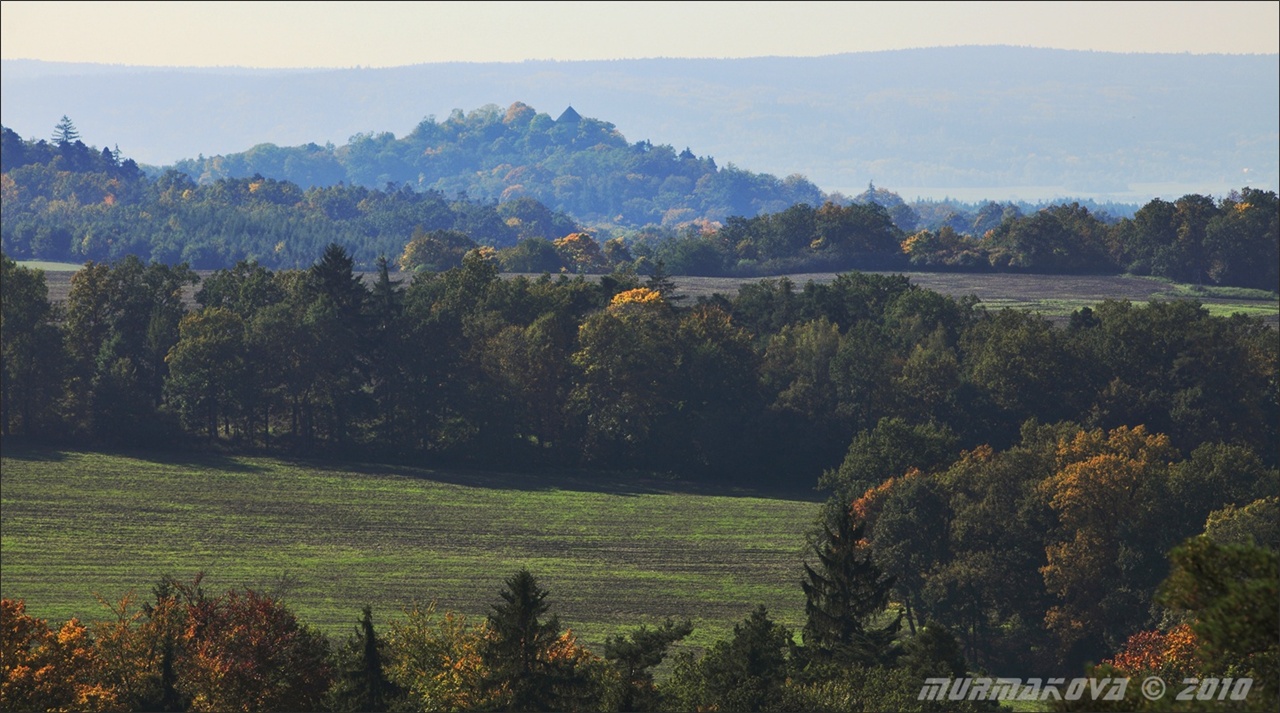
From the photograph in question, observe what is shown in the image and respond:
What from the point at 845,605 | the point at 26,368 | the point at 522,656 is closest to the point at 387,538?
the point at 26,368

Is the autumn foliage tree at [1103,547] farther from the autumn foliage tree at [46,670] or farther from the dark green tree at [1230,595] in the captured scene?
the dark green tree at [1230,595]

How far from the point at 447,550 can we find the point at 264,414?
28.0 m

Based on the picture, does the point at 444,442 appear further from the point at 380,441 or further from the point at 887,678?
the point at 887,678

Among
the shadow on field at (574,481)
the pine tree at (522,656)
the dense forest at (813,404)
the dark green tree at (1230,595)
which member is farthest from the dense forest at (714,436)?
the dark green tree at (1230,595)

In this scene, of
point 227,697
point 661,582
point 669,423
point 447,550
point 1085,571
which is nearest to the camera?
point 227,697

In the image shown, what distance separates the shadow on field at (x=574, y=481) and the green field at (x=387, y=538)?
255 mm

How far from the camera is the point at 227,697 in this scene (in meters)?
46.2

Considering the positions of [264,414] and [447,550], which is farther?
[264,414]

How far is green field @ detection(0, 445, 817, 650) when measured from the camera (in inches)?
3061

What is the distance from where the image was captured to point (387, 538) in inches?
3595

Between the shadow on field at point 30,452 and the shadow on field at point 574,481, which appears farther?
the shadow on field at point 30,452

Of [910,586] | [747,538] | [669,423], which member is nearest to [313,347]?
[669,423]

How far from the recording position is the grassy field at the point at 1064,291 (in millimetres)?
151500

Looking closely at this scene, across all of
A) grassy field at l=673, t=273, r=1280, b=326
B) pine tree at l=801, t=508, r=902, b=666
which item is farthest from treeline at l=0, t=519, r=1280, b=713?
grassy field at l=673, t=273, r=1280, b=326
